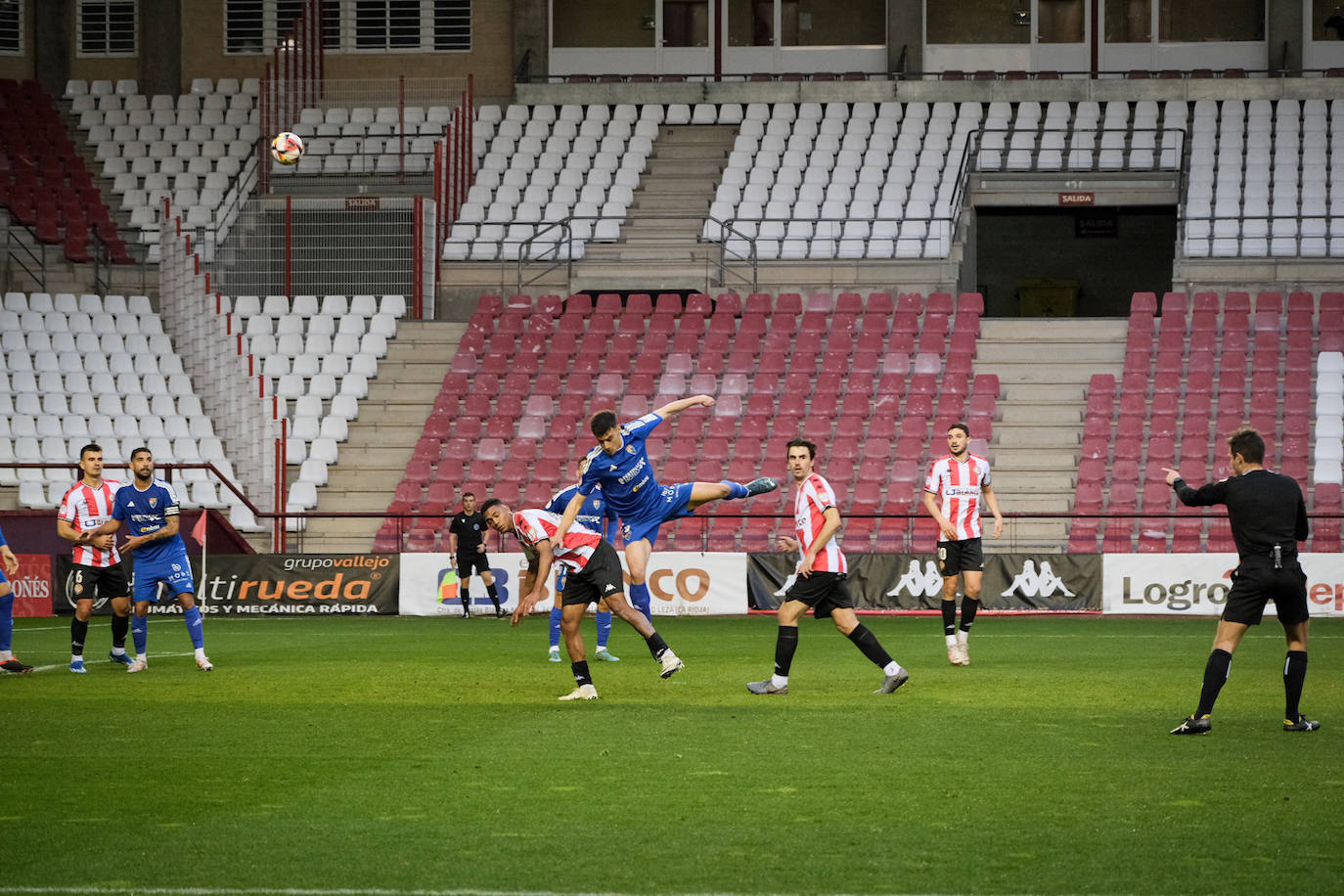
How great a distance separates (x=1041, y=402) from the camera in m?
28.1

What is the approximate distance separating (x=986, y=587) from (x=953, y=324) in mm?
7977

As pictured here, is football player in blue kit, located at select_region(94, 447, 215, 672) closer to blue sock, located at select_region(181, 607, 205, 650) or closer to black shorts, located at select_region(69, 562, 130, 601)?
blue sock, located at select_region(181, 607, 205, 650)

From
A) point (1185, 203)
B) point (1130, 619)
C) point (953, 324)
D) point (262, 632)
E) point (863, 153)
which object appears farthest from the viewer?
point (863, 153)

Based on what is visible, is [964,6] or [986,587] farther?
[964,6]

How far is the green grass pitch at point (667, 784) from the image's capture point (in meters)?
6.35

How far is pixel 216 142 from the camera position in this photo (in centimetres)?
3600

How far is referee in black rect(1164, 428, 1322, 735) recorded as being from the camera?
9516 mm

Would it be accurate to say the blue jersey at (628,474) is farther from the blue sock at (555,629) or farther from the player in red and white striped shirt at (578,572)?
the blue sock at (555,629)

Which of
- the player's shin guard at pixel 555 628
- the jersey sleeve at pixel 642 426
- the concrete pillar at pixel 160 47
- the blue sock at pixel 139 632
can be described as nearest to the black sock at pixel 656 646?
the jersey sleeve at pixel 642 426

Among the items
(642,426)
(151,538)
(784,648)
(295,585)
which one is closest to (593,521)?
(642,426)

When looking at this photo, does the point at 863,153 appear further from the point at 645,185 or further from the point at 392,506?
the point at 392,506

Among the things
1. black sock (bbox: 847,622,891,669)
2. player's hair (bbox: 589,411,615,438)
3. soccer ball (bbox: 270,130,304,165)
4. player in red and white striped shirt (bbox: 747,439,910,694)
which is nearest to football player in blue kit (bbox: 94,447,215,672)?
player's hair (bbox: 589,411,615,438)

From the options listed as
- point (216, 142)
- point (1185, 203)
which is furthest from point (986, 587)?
point (216, 142)

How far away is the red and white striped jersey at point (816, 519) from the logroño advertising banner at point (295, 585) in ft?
42.5
